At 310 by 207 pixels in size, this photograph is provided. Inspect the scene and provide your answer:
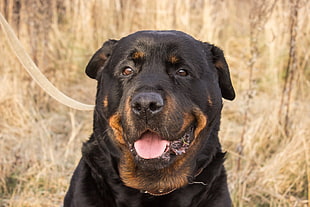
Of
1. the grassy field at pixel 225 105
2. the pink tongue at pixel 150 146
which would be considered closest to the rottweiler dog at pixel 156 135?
the pink tongue at pixel 150 146

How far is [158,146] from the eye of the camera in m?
2.50

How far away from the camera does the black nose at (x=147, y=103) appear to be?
232cm

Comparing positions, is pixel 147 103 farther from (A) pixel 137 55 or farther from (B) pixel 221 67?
(B) pixel 221 67

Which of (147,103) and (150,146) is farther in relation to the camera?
(150,146)

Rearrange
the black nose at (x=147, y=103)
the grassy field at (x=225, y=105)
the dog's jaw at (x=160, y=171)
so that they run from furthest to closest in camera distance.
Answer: the grassy field at (x=225, y=105) < the dog's jaw at (x=160, y=171) < the black nose at (x=147, y=103)

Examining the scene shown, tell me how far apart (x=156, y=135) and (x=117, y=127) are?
0.21 meters

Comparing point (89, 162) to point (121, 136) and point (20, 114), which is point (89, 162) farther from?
point (20, 114)

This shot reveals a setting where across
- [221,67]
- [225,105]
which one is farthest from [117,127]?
[225,105]

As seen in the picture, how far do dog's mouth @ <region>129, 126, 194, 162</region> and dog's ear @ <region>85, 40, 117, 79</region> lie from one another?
609 millimetres

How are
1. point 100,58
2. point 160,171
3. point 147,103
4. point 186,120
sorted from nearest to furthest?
point 147,103, point 186,120, point 160,171, point 100,58

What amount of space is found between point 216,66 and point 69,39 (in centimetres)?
412

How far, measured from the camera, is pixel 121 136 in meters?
2.56

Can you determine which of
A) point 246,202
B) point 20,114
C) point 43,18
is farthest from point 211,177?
point 43,18

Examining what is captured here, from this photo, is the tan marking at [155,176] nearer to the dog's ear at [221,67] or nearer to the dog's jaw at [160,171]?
the dog's jaw at [160,171]
